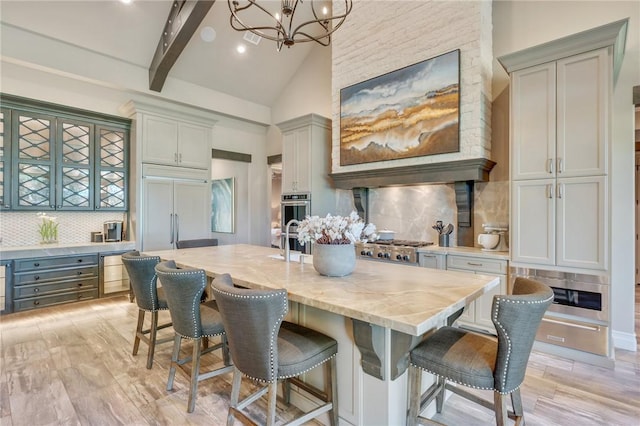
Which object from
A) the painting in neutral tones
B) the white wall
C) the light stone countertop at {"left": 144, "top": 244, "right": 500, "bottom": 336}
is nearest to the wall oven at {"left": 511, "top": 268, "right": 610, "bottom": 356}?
the white wall

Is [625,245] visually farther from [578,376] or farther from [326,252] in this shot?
[326,252]

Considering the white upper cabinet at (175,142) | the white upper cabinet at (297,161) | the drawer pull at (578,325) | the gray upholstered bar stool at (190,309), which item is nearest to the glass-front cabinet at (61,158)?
the white upper cabinet at (175,142)

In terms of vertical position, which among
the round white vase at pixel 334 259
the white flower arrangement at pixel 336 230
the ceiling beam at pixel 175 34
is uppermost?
the ceiling beam at pixel 175 34

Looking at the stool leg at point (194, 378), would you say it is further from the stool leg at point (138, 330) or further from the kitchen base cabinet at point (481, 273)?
the kitchen base cabinet at point (481, 273)

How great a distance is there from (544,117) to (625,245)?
1.56 meters

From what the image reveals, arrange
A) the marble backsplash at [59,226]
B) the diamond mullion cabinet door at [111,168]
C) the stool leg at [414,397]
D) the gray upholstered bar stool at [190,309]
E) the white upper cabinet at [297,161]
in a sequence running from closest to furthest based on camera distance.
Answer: the stool leg at [414,397], the gray upholstered bar stool at [190,309], the marble backsplash at [59,226], the diamond mullion cabinet door at [111,168], the white upper cabinet at [297,161]

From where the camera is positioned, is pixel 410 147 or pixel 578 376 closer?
pixel 578 376

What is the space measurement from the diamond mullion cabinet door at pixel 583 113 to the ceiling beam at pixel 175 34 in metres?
4.12

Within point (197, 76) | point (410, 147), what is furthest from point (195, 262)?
point (197, 76)

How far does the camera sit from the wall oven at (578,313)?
2.76 metres

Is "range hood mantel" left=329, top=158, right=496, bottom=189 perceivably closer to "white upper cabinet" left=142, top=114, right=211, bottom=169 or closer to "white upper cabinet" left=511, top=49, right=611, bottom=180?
"white upper cabinet" left=511, top=49, right=611, bottom=180

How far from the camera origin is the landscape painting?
145 inches

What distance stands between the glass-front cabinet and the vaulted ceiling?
3.33 feet

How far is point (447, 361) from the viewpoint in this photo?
1.55 metres
